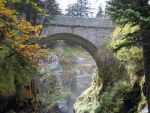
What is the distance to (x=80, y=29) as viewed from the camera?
21.8m

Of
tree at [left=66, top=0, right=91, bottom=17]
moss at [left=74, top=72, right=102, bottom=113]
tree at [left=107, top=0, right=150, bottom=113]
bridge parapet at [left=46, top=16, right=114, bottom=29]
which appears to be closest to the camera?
tree at [left=107, top=0, right=150, bottom=113]

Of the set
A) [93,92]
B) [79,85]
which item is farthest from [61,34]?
[79,85]

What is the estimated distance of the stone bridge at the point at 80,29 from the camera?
21.6 metres

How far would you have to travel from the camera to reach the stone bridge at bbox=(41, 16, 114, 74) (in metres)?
21.6

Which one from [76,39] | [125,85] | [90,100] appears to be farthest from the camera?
[76,39]

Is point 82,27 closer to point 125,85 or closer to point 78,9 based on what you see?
point 125,85

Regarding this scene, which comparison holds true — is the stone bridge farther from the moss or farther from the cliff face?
the cliff face

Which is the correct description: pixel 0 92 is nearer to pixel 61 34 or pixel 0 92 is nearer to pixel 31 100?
pixel 31 100

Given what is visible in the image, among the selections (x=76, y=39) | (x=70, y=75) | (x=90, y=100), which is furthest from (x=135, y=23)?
(x=70, y=75)

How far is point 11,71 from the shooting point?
33.6 ft

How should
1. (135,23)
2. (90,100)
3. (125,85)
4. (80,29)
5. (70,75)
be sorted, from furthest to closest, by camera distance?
1. (70,75)
2. (80,29)
3. (90,100)
4. (125,85)
5. (135,23)

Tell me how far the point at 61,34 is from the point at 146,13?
565 inches

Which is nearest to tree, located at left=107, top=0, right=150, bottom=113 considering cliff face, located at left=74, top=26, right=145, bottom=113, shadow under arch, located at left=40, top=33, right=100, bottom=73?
cliff face, located at left=74, top=26, right=145, bottom=113

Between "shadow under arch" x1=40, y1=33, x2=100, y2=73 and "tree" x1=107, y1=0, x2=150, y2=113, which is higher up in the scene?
"tree" x1=107, y1=0, x2=150, y2=113
